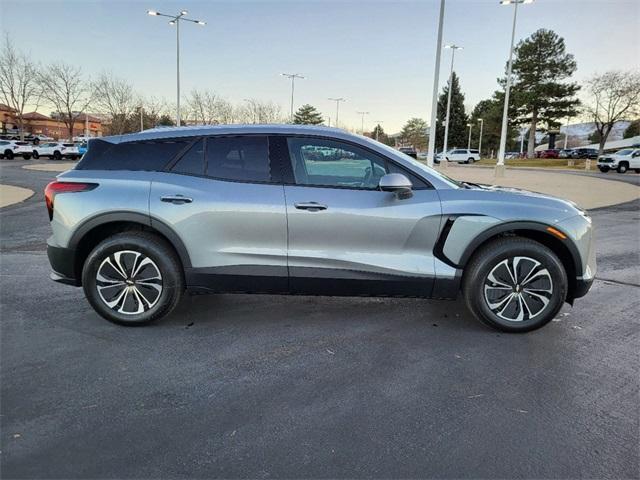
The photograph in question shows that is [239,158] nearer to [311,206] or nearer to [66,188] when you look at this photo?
[311,206]

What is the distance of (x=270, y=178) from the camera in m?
3.97

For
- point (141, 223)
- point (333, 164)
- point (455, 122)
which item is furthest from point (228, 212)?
point (455, 122)

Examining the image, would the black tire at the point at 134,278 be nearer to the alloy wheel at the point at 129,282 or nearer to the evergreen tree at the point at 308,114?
the alloy wheel at the point at 129,282

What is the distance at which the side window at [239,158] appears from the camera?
401cm

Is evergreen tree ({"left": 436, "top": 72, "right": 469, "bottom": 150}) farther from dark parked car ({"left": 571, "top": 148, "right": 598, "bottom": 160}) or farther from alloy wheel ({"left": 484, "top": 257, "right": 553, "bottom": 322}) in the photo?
alloy wheel ({"left": 484, "top": 257, "right": 553, "bottom": 322})

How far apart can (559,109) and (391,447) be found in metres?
66.5

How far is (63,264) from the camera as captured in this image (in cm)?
411

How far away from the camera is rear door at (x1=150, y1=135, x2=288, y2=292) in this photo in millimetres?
3902

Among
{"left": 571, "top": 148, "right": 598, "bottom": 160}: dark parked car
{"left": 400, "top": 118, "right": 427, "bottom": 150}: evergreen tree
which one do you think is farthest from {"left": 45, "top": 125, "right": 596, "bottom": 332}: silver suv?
{"left": 400, "top": 118, "right": 427, "bottom": 150}: evergreen tree

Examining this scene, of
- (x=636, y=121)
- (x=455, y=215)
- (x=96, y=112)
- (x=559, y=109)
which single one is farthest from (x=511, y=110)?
(x=455, y=215)

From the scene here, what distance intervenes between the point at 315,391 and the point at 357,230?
1356 mm

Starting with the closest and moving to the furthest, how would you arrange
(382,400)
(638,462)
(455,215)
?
(638,462) → (382,400) → (455,215)

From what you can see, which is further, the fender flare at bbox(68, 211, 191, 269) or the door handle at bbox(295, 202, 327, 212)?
the fender flare at bbox(68, 211, 191, 269)

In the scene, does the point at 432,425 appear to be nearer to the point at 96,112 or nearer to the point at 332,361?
the point at 332,361
